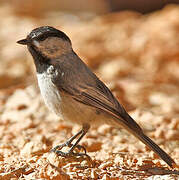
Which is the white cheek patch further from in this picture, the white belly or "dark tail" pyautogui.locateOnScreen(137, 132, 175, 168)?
"dark tail" pyautogui.locateOnScreen(137, 132, 175, 168)

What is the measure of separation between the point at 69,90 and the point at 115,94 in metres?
2.15

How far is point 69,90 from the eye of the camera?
4.18m

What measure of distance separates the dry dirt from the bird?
332 mm

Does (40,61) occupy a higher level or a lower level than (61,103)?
higher

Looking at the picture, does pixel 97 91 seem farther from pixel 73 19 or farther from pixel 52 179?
pixel 73 19

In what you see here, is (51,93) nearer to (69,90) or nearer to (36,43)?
(69,90)

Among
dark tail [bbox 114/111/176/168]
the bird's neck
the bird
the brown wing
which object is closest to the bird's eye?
Answer: the bird

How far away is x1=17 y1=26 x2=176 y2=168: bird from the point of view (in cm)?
417

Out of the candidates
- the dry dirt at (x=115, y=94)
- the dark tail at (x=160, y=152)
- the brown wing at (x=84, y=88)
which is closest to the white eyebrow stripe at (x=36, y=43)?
the brown wing at (x=84, y=88)

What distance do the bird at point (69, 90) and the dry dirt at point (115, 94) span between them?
332 millimetres

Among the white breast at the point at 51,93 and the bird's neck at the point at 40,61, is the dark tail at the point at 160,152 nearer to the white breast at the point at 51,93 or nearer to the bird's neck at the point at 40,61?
the white breast at the point at 51,93

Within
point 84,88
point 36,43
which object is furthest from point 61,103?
point 36,43

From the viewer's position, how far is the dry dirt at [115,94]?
13.3 ft

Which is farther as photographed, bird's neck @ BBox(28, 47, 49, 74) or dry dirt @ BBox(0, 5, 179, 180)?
bird's neck @ BBox(28, 47, 49, 74)
